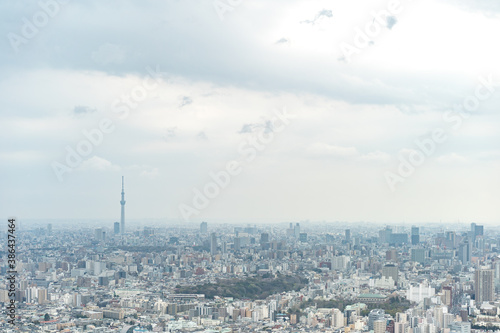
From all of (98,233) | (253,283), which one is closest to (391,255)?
(253,283)

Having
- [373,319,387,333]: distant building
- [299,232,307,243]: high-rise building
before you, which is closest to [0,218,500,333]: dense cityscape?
[373,319,387,333]: distant building

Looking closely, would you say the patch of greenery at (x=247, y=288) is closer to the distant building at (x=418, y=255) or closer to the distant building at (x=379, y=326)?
the distant building at (x=379, y=326)

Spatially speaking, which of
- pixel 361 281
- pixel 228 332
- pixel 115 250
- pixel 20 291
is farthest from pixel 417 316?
pixel 115 250

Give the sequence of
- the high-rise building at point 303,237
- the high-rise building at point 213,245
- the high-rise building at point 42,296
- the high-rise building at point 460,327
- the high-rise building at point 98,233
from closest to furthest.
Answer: the high-rise building at point 460,327, the high-rise building at point 42,296, the high-rise building at point 213,245, the high-rise building at point 98,233, the high-rise building at point 303,237

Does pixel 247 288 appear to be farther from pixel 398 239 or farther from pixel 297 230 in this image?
pixel 297 230

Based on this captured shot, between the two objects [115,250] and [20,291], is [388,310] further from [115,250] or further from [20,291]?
[115,250]

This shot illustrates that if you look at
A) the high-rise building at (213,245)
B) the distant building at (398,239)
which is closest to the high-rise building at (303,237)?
the distant building at (398,239)
